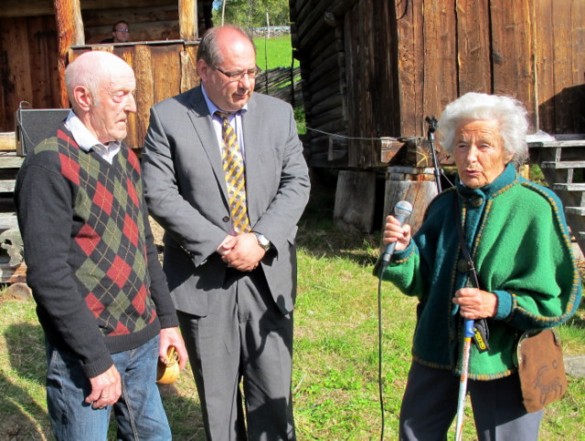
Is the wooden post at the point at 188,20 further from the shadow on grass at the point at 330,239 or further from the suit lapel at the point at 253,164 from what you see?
the suit lapel at the point at 253,164

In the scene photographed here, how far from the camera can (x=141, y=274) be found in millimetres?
2410

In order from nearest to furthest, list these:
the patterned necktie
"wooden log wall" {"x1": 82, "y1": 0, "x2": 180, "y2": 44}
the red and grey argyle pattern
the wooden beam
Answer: the red and grey argyle pattern
the patterned necktie
the wooden beam
"wooden log wall" {"x1": 82, "y1": 0, "x2": 180, "y2": 44}

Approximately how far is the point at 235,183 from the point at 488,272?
1.17 metres

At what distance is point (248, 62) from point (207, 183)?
1.76ft

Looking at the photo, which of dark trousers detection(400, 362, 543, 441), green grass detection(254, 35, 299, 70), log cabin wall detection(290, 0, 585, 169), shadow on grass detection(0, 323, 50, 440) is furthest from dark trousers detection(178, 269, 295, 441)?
green grass detection(254, 35, 299, 70)

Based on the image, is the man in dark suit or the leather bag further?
the man in dark suit

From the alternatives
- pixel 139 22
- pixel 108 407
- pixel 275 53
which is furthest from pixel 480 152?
pixel 275 53

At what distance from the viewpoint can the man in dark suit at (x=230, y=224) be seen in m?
2.80

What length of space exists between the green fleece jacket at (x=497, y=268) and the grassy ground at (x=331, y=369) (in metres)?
1.63

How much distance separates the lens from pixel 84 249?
218 centimetres

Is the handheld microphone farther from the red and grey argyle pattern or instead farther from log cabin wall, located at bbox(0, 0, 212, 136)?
log cabin wall, located at bbox(0, 0, 212, 136)

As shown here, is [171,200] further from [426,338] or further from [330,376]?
[330,376]

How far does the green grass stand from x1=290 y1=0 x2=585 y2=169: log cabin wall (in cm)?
2282

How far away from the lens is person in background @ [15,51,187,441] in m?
2.05
